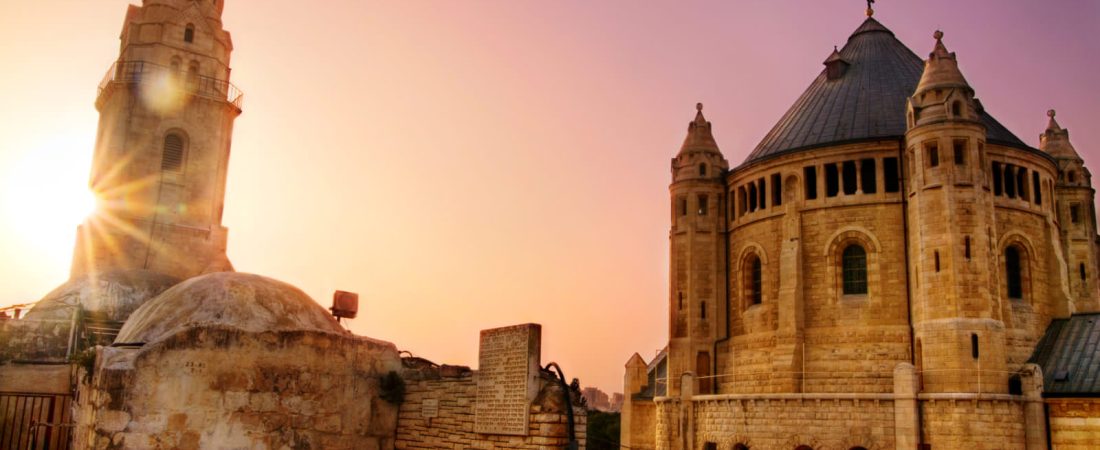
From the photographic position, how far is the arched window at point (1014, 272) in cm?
3028

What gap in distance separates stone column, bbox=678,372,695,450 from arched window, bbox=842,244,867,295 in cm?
671

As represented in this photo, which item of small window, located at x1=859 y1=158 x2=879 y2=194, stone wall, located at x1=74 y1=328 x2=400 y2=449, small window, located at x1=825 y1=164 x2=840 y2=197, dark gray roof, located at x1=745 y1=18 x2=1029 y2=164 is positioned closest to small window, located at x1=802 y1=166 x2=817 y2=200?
small window, located at x1=825 y1=164 x2=840 y2=197

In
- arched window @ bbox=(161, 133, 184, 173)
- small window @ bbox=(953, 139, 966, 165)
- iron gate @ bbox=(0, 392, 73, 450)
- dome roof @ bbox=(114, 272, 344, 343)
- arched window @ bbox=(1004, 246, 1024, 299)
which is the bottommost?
iron gate @ bbox=(0, 392, 73, 450)

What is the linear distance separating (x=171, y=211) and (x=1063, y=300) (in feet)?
101

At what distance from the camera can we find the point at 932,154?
29.1 m

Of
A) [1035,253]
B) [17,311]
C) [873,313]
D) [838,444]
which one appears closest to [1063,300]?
[1035,253]

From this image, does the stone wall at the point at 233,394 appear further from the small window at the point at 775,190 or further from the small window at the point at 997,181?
the small window at the point at 997,181

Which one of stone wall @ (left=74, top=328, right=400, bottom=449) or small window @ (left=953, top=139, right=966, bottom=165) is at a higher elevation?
small window @ (left=953, top=139, right=966, bottom=165)

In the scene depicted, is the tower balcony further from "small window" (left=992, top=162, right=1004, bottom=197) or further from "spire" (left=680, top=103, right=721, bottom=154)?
"small window" (left=992, top=162, right=1004, bottom=197)

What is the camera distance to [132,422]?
13.9 metres

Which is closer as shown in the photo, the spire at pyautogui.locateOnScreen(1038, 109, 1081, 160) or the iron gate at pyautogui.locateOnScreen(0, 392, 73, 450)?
the iron gate at pyautogui.locateOnScreen(0, 392, 73, 450)

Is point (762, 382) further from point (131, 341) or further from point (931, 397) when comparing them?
point (131, 341)

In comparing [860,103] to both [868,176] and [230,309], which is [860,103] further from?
[230,309]

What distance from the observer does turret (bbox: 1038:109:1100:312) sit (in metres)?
32.9
